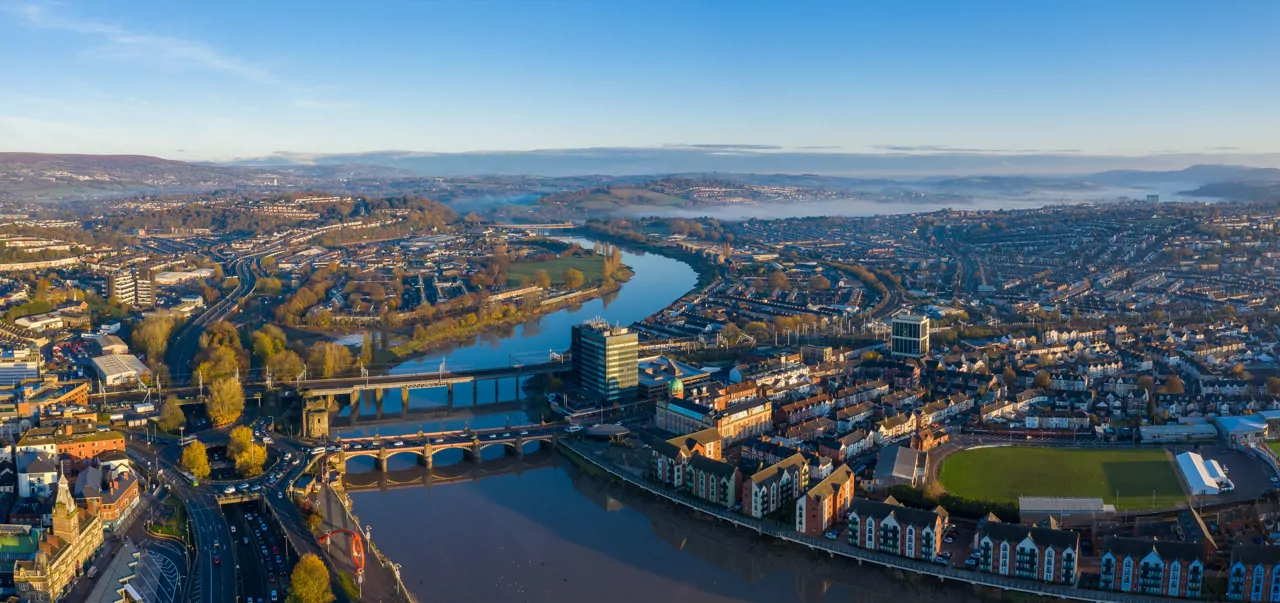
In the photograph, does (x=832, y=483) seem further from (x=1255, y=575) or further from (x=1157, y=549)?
(x=1255, y=575)

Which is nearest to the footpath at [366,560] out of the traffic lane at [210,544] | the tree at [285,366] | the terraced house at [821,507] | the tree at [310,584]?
the tree at [310,584]

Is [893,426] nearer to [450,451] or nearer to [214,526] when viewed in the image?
[450,451]

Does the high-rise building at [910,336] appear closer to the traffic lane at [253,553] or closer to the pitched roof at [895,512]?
the pitched roof at [895,512]

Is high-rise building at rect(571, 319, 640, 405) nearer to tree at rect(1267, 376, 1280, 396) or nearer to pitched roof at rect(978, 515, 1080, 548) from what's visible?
pitched roof at rect(978, 515, 1080, 548)

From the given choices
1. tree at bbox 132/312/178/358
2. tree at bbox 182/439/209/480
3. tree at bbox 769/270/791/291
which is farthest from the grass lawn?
tree at bbox 182/439/209/480

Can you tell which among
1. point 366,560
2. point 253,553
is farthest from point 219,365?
point 366,560

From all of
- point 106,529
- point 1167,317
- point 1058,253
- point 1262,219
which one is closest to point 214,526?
point 106,529
